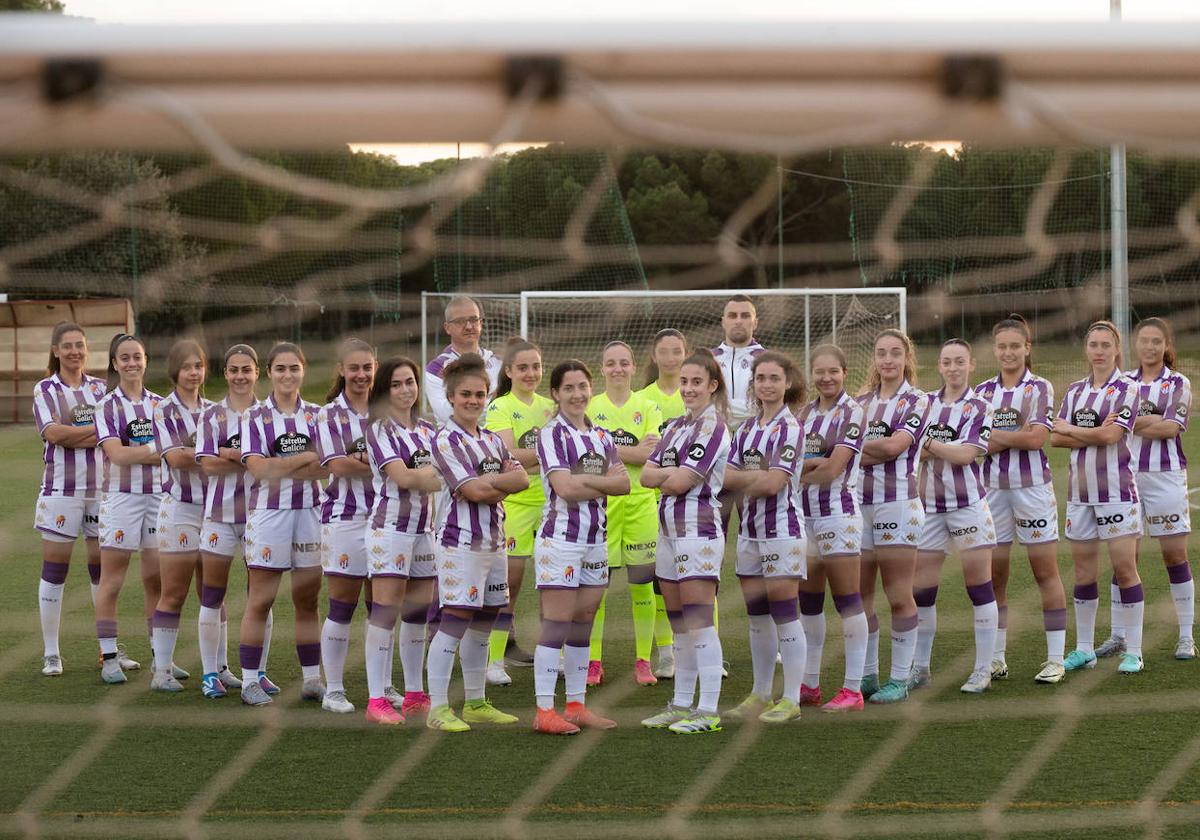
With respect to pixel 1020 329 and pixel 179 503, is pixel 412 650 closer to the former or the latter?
pixel 179 503

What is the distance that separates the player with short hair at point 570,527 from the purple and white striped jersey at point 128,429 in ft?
5.97

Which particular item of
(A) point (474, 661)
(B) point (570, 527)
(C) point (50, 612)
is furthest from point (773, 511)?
(C) point (50, 612)

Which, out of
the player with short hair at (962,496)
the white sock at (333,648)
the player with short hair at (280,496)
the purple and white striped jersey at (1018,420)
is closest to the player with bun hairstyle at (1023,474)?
the purple and white striped jersey at (1018,420)

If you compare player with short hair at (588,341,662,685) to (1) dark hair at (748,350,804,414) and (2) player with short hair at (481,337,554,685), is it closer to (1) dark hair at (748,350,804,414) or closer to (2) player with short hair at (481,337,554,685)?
(2) player with short hair at (481,337,554,685)

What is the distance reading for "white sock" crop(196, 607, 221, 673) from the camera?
Result: 18.2 ft

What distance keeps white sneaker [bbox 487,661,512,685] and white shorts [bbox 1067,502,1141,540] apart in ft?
8.21

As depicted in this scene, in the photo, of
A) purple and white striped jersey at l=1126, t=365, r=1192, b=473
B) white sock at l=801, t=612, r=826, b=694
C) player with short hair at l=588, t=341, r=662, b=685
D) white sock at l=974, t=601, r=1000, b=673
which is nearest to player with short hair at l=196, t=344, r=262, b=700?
player with short hair at l=588, t=341, r=662, b=685

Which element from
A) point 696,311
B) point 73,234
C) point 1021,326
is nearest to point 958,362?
point 1021,326

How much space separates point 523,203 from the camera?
4.52 m

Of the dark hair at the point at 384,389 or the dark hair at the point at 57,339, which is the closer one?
the dark hair at the point at 384,389

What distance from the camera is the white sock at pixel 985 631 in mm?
5488

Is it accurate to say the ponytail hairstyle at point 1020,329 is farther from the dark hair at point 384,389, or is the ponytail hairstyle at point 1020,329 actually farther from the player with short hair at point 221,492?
the player with short hair at point 221,492

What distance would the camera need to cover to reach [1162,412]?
5.95 metres

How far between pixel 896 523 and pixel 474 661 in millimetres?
1691
